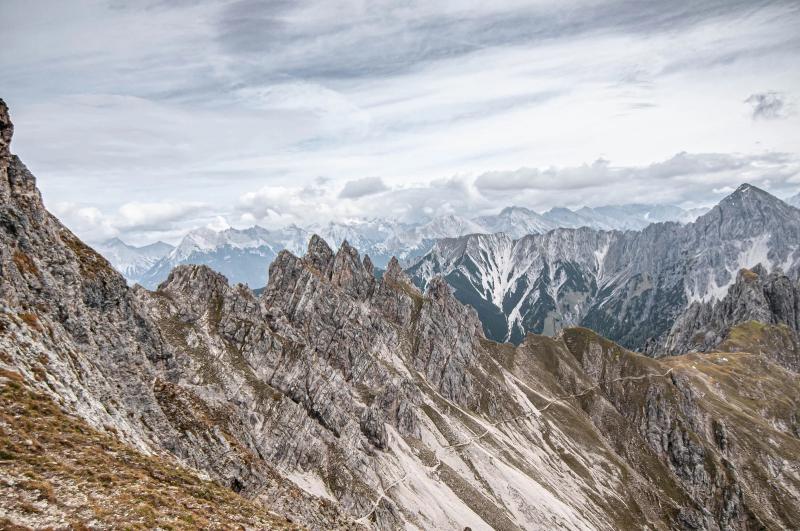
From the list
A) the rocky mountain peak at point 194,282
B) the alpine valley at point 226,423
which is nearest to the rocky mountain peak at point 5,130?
the alpine valley at point 226,423

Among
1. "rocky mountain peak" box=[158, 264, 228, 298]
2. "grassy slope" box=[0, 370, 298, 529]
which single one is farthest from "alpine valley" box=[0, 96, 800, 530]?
"rocky mountain peak" box=[158, 264, 228, 298]

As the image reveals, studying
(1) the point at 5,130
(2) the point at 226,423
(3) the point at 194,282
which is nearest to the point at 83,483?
(1) the point at 5,130

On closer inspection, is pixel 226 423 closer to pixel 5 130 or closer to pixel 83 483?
pixel 83 483

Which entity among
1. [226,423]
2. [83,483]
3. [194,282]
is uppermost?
[194,282]

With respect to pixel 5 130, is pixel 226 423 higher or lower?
lower

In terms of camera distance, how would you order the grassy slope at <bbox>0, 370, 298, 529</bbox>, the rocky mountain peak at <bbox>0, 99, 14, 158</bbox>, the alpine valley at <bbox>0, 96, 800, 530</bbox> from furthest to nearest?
the rocky mountain peak at <bbox>0, 99, 14, 158</bbox>
the alpine valley at <bbox>0, 96, 800, 530</bbox>
the grassy slope at <bbox>0, 370, 298, 529</bbox>

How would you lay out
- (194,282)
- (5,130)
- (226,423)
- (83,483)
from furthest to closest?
(194,282) → (226,423) → (5,130) → (83,483)

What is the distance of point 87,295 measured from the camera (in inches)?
2638

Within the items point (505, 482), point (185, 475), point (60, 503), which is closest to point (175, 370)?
point (185, 475)

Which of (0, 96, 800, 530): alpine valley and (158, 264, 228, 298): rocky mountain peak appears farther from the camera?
(158, 264, 228, 298): rocky mountain peak

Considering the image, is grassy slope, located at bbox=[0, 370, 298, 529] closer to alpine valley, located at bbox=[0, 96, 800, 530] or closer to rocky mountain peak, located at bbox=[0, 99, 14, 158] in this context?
alpine valley, located at bbox=[0, 96, 800, 530]

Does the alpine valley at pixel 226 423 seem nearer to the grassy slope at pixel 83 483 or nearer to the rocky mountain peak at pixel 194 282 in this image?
the grassy slope at pixel 83 483

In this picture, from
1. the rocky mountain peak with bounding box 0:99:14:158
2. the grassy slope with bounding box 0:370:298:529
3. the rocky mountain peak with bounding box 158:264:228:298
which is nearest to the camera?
the grassy slope with bounding box 0:370:298:529

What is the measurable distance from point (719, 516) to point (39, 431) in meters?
252
